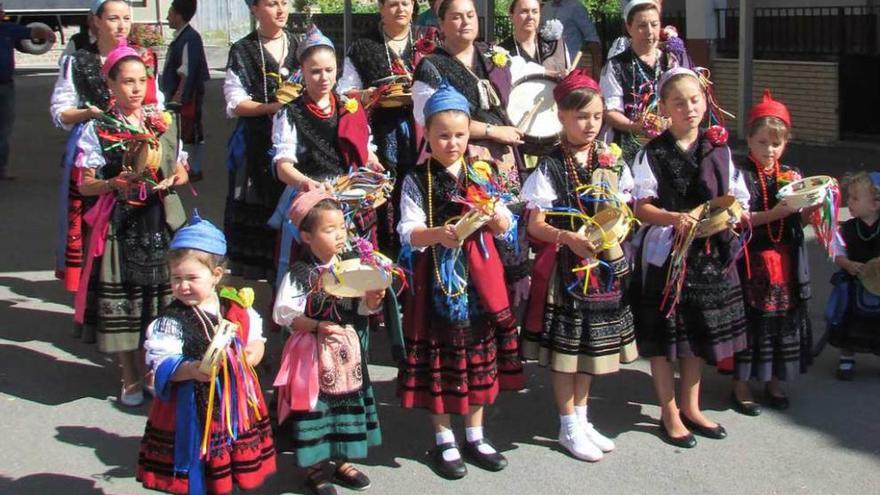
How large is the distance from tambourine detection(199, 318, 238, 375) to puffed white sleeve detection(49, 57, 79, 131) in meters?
2.16

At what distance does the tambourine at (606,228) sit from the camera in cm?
446

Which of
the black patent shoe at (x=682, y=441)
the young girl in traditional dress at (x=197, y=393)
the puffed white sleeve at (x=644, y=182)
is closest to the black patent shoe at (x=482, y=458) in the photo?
the black patent shoe at (x=682, y=441)

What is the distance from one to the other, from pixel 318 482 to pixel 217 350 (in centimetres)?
94

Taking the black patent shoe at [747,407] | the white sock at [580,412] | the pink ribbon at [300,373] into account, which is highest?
the pink ribbon at [300,373]

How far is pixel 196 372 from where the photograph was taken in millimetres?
3781

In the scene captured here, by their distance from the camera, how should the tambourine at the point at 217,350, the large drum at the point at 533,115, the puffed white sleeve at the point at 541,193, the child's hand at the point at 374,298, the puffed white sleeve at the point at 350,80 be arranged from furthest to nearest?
the puffed white sleeve at the point at 350,80 → the large drum at the point at 533,115 → the puffed white sleeve at the point at 541,193 → the child's hand at the point at 374,298 → the tambourine at the point at 217,350

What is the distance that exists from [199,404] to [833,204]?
2881 millimetres

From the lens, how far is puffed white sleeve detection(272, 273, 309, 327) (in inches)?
166

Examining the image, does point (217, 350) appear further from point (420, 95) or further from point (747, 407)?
point (747, 407)

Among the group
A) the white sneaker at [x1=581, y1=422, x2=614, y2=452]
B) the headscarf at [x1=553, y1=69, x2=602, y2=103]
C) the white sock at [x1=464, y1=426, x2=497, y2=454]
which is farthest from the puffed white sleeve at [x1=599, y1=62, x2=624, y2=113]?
the white sock at [x1=464, y1=426, x2=497, y2=454]

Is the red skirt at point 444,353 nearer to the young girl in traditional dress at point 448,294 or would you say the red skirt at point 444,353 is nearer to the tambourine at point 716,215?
the young girl in traditional dress at point 448,294

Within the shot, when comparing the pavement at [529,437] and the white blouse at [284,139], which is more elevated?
the white blouse at [284,139]

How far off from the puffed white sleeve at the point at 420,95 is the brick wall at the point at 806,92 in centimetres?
752

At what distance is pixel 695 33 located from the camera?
1337cm
